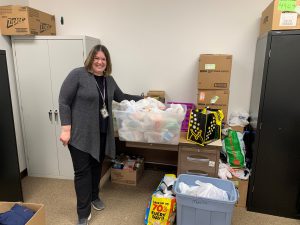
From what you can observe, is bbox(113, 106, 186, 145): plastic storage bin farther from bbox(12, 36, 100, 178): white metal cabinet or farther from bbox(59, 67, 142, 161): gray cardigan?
bbox(12, 36, 100, 178): white metal cabinet

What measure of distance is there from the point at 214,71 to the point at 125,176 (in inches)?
62.4

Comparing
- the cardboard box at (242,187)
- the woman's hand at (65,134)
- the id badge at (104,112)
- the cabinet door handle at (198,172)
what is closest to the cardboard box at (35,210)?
the woman's hand at (65,134)

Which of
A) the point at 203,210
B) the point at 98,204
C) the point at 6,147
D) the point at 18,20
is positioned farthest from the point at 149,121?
the point at 18,20

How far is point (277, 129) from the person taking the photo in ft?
7.05

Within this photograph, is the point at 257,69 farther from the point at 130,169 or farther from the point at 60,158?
the point at 60,158

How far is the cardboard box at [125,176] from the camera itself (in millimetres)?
2811

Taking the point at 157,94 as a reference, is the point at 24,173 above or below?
below

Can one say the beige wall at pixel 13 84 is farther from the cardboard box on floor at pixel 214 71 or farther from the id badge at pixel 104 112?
the cardboard box on floor at pixel 214 71

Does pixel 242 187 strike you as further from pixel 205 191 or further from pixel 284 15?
pixel 284 15

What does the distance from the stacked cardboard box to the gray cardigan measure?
3.94 feet

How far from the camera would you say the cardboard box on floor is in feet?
8.13

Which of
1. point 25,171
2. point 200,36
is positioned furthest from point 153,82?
point 25,171

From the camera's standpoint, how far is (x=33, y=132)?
286 cm

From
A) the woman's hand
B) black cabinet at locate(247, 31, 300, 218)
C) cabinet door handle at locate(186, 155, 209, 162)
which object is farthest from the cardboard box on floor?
the woman's hand
